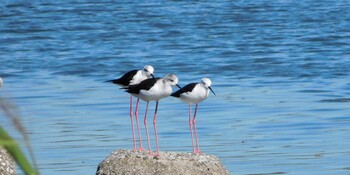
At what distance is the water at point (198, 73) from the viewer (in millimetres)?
11531

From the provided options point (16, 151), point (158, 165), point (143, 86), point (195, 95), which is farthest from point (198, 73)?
point (16, 151)

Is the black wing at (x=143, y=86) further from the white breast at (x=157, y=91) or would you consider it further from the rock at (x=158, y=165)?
the rock at (x=158, y=165)

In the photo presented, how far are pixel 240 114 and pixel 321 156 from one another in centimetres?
305

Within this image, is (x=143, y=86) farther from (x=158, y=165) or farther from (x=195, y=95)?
(x=158, y=165)

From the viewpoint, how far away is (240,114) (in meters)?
13.9

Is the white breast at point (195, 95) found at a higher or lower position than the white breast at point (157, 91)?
lower

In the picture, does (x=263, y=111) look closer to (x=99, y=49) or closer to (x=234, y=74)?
(x=234, y=74)

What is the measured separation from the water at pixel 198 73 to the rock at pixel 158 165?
106 cm

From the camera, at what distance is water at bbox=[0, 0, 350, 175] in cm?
1153

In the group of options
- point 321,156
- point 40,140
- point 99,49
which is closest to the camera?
Result: point 321,156

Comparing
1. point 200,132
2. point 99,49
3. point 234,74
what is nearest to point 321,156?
point 200,132

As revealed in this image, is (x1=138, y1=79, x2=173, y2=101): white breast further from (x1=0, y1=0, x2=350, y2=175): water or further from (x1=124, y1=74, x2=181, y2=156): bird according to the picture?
(x1=0, y1=0, x2=350, y2=175): water

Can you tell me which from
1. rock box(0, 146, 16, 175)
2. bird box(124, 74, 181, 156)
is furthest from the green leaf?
bird box(124, 74, 181, 156)

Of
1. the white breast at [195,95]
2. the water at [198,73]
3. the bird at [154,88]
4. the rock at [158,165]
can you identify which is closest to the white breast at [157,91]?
the bird at [154,88]
